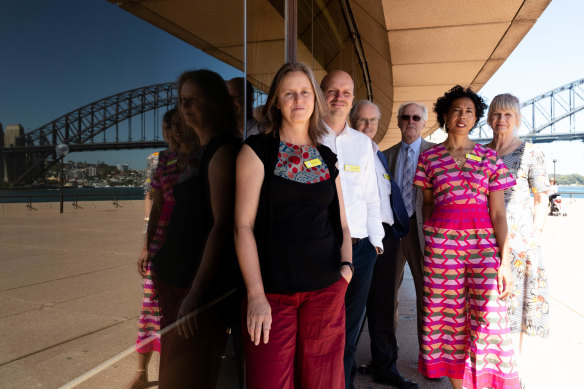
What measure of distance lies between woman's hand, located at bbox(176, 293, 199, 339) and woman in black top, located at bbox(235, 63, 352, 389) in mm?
195

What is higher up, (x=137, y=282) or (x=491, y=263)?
(x=137, y=282)

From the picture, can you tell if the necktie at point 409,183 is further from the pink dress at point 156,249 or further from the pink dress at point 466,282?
the pink dress at point 156,249

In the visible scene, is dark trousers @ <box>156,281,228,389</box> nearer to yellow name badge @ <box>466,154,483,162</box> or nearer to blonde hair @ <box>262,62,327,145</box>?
blonde hair @ <box>262,62,327,145</box>

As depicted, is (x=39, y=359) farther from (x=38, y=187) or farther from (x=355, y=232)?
(x=355, y=232)

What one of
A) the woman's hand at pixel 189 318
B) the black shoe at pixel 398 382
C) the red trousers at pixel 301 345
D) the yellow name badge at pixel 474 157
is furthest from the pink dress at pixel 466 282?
the woman's hand at pixel 189 318

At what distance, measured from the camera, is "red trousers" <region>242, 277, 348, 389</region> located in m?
1.54

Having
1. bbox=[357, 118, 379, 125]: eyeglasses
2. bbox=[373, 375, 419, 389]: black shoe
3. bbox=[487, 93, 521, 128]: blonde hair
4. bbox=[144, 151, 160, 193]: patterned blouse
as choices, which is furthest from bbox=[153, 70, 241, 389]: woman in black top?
bbox=[487, 93, 521, 128]: blonde hair

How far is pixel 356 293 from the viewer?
2.25m

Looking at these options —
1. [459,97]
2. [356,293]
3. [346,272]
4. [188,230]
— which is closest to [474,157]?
[459,97]

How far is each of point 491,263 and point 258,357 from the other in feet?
4.75

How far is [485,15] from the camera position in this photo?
4.90m

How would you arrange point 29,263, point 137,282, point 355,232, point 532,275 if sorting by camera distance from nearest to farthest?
point 29,263 → point 137,282 → point 355,232 → point 532,275

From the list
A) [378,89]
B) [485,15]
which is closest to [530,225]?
[485,15]

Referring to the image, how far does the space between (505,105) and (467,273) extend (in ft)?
4.10
